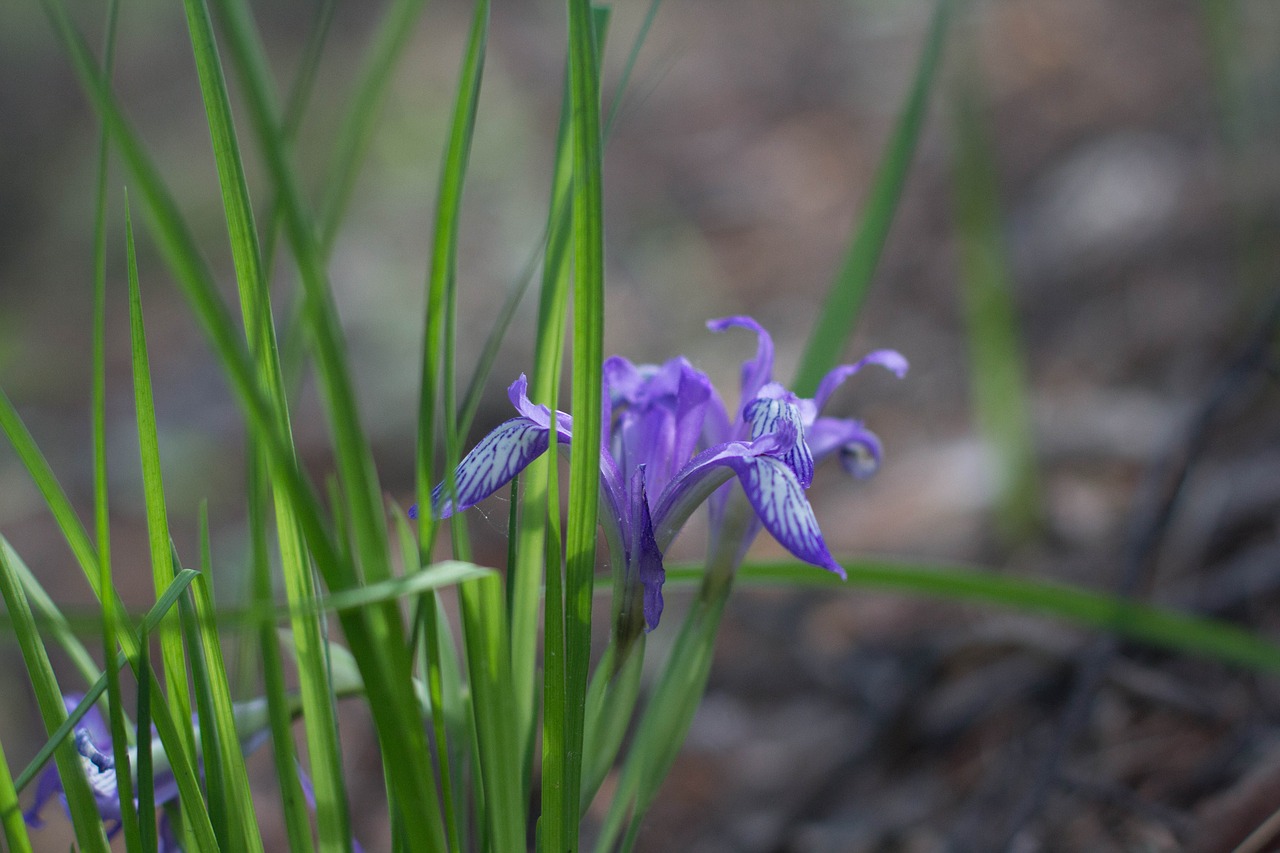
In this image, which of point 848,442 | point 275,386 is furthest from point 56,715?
point 848,442

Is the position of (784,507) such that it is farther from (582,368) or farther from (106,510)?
(106,510)

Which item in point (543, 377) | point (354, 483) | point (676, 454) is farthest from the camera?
point (676, 454)

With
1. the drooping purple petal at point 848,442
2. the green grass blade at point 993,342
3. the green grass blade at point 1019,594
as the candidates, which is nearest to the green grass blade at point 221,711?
the green grass blade at point 1019,594

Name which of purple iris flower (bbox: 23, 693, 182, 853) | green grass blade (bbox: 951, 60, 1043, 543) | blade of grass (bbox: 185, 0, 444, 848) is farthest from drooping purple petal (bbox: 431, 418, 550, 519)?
green grass blade (bbox: 951, 60, 1043, 543)

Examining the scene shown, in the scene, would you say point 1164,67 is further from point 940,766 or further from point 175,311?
point 175,311

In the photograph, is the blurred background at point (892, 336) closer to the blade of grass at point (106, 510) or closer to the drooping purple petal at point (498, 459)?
the drooping purple petal at point (498, 459)

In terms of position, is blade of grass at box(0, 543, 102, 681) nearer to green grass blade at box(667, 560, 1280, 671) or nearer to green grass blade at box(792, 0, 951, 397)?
green grass blade at box(667, 560, 1280, 671)
